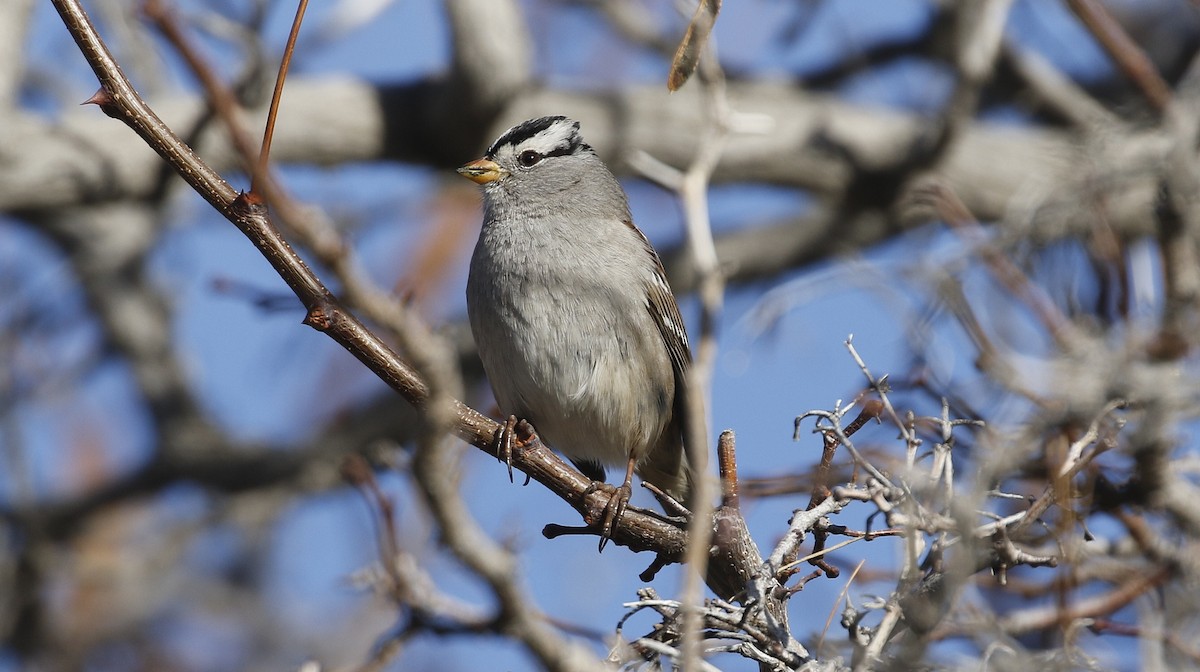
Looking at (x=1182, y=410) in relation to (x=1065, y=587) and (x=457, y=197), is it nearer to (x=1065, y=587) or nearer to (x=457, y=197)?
(x=1065, y=587)

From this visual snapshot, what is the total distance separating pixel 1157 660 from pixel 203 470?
21.4ft

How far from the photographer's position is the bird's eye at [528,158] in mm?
5090

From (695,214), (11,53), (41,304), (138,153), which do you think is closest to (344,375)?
(41,304)

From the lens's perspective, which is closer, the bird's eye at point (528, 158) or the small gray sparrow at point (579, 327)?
the small gray sparrow at point (579, 327)

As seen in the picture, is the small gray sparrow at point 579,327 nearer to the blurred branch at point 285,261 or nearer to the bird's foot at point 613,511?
the bird's foot at point 613,511

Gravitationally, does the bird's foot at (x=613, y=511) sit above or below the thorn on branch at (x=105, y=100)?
below

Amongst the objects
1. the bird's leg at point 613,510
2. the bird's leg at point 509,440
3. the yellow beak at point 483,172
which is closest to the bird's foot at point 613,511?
the bird's leg at point 613,510

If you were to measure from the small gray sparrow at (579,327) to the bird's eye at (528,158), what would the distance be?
0.08 m

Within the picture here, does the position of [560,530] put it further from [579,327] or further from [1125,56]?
[1125,56]

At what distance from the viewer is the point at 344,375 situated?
29.6 ft

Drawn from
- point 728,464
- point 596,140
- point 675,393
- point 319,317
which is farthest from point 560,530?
point 596,140

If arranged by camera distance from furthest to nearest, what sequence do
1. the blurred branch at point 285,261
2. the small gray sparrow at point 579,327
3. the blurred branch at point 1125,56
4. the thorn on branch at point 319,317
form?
the blurred branch at point 1125,56
the small gray sparrow at point 579,327
the thorn on branch at point 319,317
the blurred branch at point 285,261

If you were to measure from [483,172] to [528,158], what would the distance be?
0.73 feet

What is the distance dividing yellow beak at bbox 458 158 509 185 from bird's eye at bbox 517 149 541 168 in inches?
4.0
